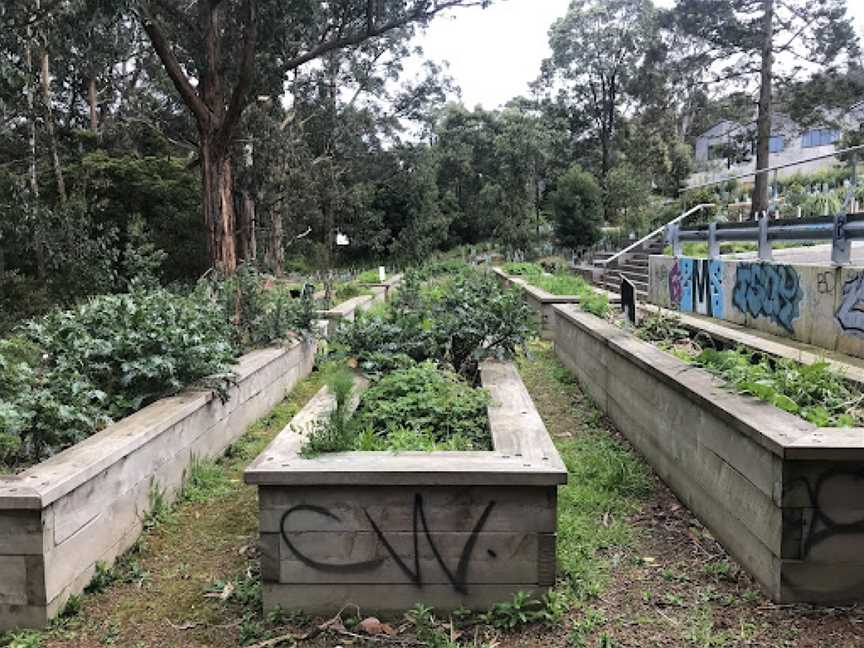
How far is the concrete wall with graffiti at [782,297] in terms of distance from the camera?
6949 mm

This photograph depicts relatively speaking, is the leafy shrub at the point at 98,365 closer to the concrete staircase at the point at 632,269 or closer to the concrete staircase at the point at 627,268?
the concrete staircase at the point at 632,269

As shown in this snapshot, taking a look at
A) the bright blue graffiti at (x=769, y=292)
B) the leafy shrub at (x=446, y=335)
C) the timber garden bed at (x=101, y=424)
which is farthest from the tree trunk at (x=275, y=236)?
the leafy shrub at (x=446, y=335)

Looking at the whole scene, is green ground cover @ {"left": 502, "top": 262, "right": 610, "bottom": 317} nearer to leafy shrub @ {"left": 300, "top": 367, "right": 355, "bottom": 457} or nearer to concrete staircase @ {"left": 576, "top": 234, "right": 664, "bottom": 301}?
concrete staircase @ {"left": 576, "top": 234, "right": 664, "bottom": 301}

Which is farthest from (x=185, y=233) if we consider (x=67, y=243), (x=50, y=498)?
(x=50, y=498)

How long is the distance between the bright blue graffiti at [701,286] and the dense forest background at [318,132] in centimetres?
638

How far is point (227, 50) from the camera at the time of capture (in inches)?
573

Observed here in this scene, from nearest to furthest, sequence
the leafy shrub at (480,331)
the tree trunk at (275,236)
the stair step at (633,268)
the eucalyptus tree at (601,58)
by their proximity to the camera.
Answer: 1. the leafy shrub at (480,331)
2. the stair step at (633,268)
3. the tree trunk at (275,236)
4. the eucalyptus tree at (601,58)

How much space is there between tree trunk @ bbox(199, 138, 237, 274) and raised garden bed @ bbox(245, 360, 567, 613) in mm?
10426

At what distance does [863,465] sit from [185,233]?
21.8m

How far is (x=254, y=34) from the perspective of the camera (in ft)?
42.4

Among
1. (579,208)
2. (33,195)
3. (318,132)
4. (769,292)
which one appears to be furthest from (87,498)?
(318,132)

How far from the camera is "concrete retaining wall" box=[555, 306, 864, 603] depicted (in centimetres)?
309

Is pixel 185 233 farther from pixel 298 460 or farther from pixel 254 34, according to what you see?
pixel 298 460

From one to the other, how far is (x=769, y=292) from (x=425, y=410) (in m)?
5.88
